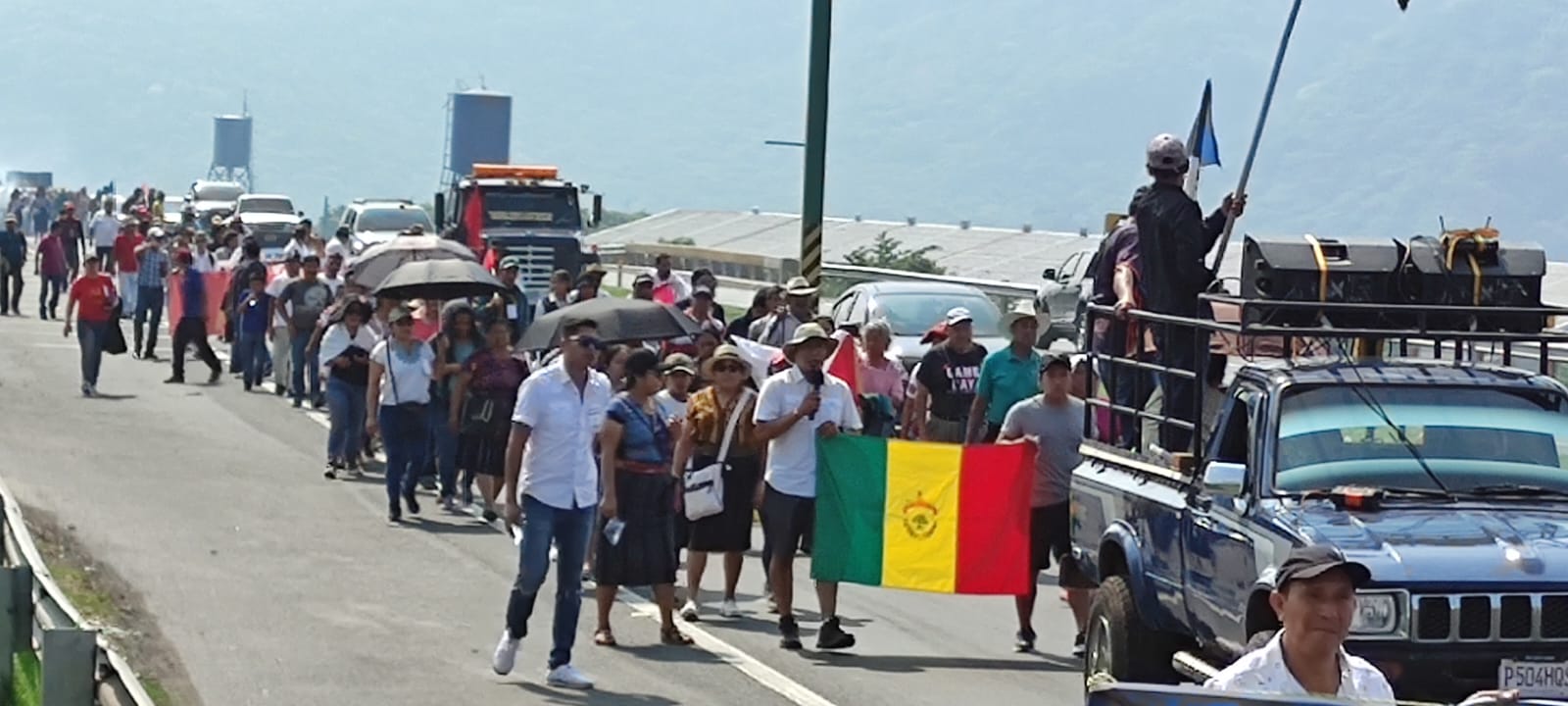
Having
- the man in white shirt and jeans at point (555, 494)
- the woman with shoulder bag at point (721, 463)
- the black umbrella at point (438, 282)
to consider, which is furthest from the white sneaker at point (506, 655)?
the black umbrella at point (438, 282)

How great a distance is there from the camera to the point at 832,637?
15.3m

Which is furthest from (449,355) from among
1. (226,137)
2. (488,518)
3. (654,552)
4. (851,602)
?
(226,137)

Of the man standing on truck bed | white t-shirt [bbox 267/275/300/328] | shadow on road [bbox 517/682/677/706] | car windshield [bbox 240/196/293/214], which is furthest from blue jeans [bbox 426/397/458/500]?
car windshield [bbox 240/196/293/214]

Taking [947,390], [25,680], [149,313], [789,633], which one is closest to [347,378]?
[947,390]

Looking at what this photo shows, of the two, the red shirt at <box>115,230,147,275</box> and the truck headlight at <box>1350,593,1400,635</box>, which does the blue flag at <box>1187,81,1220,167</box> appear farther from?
the red shirt at <box>115,230,147,275</box>

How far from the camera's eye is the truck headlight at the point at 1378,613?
10445 millimetres

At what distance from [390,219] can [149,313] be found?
17.1 m

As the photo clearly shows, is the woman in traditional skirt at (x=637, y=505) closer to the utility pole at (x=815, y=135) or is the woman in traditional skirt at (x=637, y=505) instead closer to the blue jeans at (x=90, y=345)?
the utility pole at (x=815, y=135)

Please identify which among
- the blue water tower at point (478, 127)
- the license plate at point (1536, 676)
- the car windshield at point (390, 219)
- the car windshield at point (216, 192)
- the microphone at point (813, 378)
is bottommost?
the license plate at point (1536, 676)

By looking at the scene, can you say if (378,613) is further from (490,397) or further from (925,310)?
(925,310)

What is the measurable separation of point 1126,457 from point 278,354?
19.4m

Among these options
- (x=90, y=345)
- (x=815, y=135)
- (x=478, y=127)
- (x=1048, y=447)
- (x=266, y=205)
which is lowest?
(x=90, y=345)

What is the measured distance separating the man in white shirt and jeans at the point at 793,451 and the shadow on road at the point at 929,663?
31 centimetres

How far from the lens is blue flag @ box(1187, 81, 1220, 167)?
821 inches
